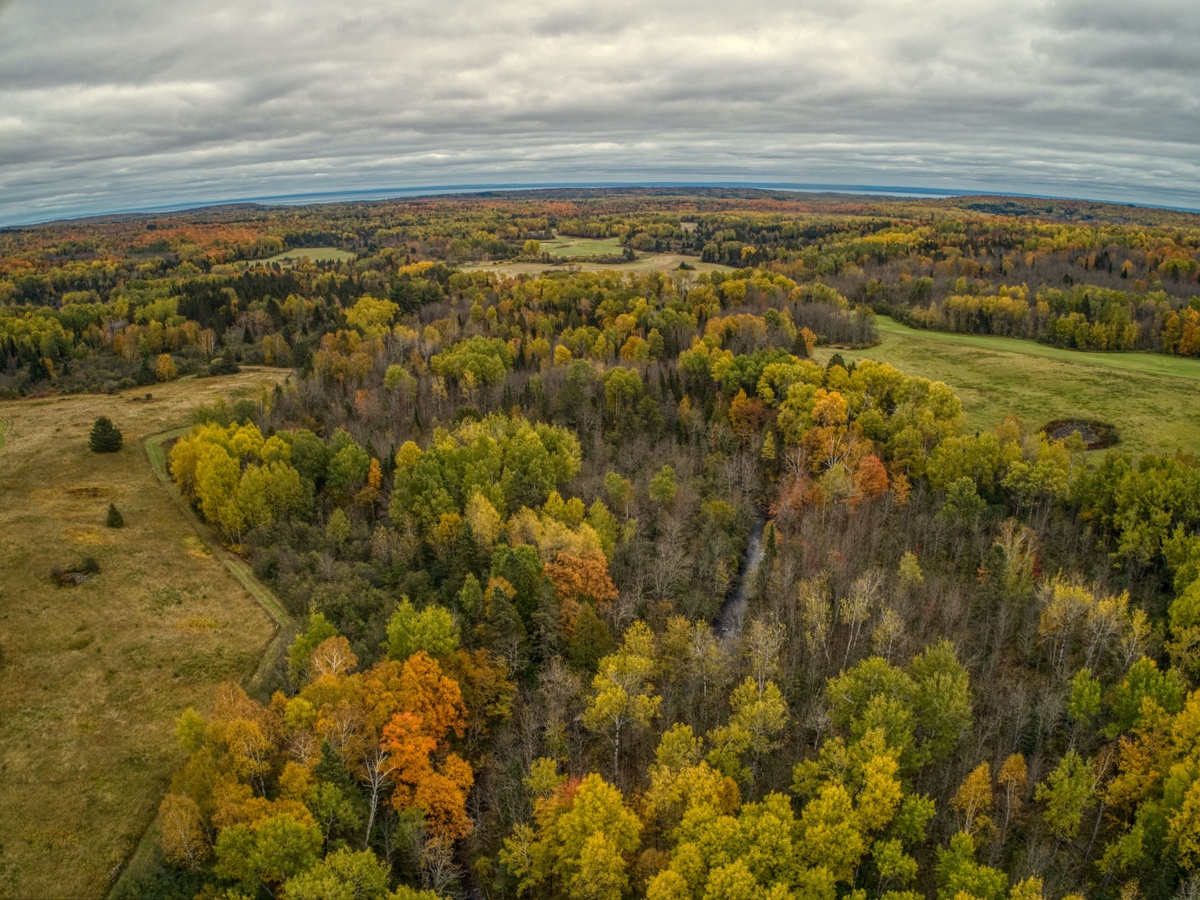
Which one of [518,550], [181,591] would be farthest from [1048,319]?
[181,591]

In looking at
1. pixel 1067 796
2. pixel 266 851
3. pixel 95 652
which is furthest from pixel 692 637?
pixel 95 652

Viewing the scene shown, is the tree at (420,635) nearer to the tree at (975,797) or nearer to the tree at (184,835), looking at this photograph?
the tree at (184,835)

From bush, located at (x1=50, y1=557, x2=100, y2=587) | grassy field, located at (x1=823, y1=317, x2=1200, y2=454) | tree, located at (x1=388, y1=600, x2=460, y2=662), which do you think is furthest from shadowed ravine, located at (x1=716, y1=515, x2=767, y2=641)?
bush, located at (x1=50, y1=557, x2=100, y2=587)

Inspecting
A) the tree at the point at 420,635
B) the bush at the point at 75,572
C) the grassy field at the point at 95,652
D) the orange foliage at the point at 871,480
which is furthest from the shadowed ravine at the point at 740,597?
the bush at the point at 75,572

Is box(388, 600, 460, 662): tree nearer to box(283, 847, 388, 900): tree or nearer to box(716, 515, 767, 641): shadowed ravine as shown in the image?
box(283, 847, 388, 900): tree

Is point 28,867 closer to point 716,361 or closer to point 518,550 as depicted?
point 518,550
